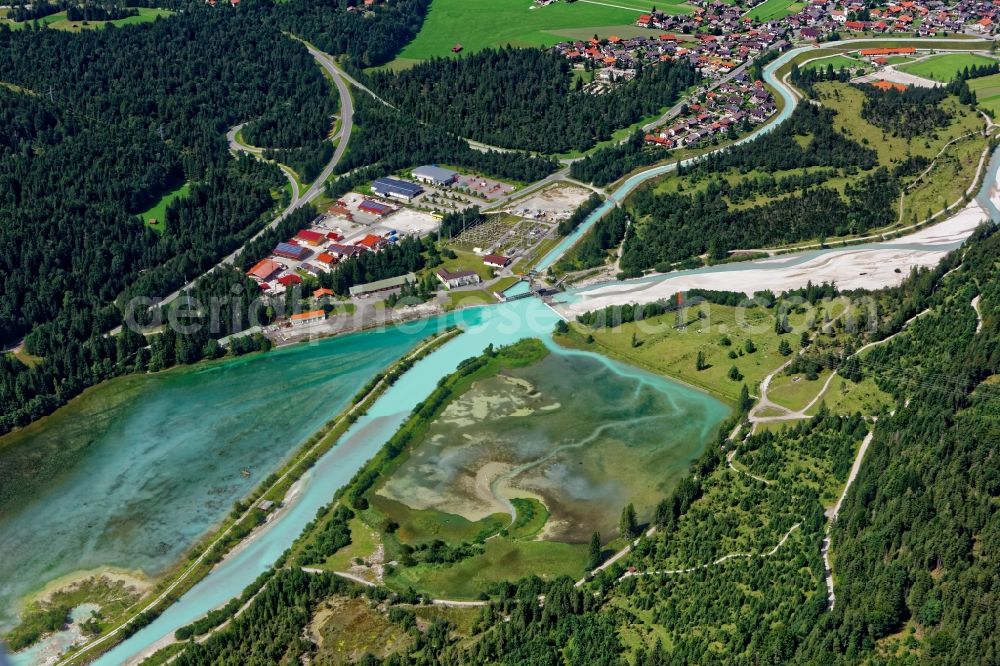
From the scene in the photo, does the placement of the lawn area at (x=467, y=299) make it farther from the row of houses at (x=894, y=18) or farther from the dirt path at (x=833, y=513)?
the row of houses at (x=894, y=18)

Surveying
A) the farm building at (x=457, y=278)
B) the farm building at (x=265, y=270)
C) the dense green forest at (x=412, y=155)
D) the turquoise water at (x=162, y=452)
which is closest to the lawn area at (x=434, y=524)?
the turquoise water at (x=162, y=452)

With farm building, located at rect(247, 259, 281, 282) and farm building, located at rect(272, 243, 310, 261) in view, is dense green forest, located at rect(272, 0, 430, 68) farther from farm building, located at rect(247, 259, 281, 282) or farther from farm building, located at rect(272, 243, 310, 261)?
farm building, located at rect(247, 259, 281, 282)

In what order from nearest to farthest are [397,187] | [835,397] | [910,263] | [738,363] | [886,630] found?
[886,630] → [835,397] → [738,363] → [910,263] → [397,187]

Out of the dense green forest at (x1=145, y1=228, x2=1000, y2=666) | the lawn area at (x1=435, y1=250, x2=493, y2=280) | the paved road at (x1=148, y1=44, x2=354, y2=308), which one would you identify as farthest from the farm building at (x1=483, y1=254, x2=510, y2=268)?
the dense green forest at (x1=145, y1=228, x2=1000, y2=666)

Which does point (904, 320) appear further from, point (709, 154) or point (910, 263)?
point (709, 154)

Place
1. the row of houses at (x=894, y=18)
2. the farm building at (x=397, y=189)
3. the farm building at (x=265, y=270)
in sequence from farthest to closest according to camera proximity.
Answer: the row of houses at (x=894, y=18), the farm building at (x=397, y=189), the farm building at (x=265, y=270)

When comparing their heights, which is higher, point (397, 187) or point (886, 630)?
point (397, 187)

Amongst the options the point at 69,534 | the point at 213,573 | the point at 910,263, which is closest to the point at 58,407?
the point at 69,534
